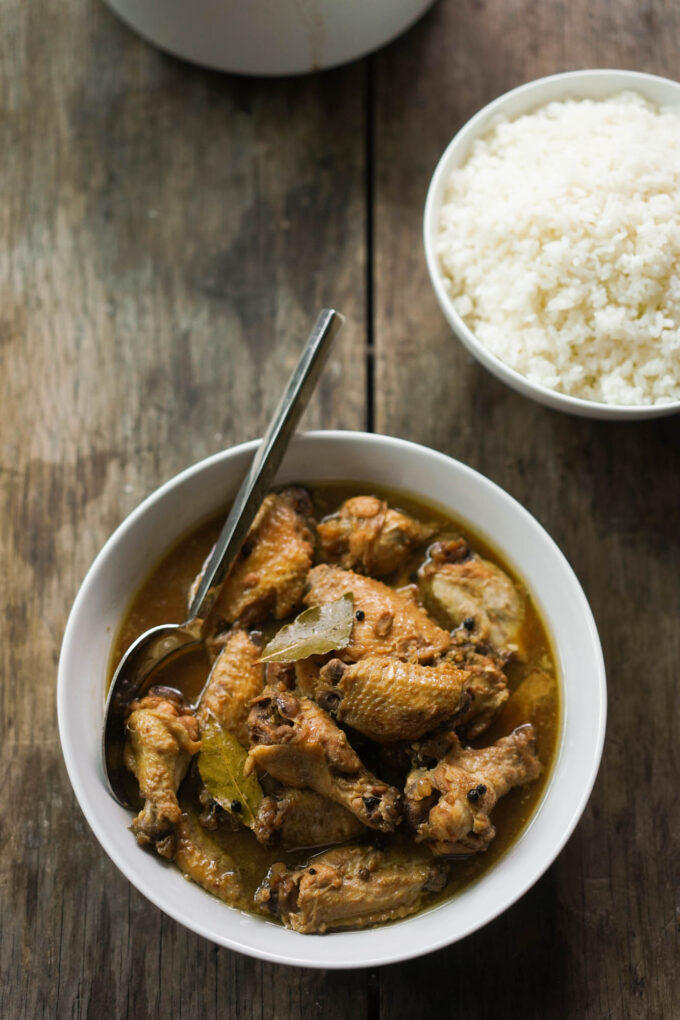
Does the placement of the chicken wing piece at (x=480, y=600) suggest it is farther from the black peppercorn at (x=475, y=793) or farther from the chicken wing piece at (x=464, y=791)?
the black peppercorn at (x=475, y=793)

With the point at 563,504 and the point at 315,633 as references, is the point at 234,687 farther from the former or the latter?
the point at 563,504

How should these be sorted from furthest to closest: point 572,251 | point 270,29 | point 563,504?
point 563,504 → point 270,29 → point 572,251

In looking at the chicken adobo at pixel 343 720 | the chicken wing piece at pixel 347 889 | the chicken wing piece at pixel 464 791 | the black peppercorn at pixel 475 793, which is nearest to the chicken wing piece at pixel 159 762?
the chicken adobo at pixel 343 720

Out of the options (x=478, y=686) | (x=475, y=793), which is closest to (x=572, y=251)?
(x=478, y=686)

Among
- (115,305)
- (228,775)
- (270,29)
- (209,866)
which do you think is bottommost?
(209,866)

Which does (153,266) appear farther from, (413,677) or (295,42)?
(413,677)

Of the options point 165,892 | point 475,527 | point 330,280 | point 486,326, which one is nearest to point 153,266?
point 330,280
